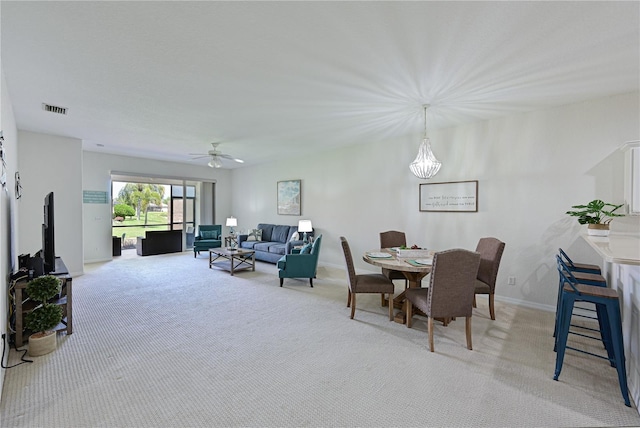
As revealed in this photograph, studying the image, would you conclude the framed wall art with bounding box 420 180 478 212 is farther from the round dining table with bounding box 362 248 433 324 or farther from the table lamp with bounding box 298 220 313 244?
the table lamp with bounding box 298 220 313 244

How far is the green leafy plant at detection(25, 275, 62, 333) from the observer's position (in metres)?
2.67

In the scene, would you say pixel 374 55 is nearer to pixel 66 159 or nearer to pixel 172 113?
pixel 172 113

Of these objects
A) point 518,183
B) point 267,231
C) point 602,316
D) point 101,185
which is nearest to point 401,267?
point 602,316

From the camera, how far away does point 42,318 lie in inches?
105

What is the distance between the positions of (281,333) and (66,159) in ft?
17.5

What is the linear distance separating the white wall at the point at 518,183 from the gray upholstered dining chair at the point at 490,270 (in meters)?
0.75

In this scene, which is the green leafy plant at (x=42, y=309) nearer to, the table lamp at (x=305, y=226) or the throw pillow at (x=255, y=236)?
the table lamp at (x=305, y=226)

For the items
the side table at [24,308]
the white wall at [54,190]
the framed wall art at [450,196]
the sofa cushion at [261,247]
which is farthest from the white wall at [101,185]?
the framed wall art at [450,196]

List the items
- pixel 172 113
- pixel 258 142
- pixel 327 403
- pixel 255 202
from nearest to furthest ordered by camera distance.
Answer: pixel 327 403, pixel 172 113, pixel 258 142, pixel 255 202

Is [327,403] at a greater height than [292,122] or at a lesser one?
lesser

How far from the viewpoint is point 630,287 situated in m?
2.24

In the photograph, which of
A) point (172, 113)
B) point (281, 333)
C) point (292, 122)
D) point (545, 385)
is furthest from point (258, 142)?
point (545, 385)

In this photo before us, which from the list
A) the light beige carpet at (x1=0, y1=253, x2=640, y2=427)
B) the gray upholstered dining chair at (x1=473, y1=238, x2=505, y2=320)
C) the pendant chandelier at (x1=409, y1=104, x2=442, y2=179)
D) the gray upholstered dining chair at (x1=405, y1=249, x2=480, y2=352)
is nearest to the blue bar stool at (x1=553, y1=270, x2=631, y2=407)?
the light beige carpet at (x1=0, y1=253, x2=640, y2=427)

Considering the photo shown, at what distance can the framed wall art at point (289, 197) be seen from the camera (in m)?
7.22
